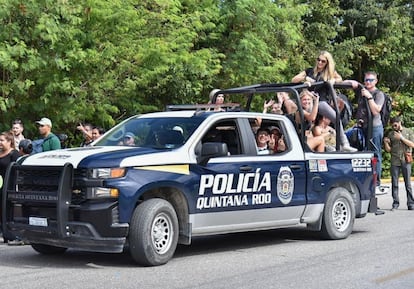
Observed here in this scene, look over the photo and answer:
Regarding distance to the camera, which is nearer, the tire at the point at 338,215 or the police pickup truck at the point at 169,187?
the police pickup truck at the point at 169,187

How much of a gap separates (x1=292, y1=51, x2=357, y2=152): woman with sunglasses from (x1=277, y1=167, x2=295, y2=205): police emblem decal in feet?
5.54

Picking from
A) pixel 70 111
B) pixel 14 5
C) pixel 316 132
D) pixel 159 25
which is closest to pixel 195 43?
pixel 159 25

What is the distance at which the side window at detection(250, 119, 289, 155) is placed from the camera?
10.0m

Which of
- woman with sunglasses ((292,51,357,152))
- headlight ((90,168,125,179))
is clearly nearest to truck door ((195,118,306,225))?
headlight ((90,168,125,179))

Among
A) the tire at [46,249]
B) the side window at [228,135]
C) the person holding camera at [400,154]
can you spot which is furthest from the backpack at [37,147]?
the person holding camera at [400,154]

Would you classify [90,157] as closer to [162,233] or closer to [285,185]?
[162,233]

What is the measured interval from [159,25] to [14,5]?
398 cm

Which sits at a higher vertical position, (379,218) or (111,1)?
(111,1)

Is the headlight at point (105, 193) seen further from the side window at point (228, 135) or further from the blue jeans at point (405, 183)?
the blue jeans at point (405, 183)

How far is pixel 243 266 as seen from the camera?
27.8 ft

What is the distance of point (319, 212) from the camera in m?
10.4

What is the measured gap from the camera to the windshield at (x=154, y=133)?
905cm

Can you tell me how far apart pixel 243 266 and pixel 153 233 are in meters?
1.12

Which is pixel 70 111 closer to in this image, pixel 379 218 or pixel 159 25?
pixel 159 25
